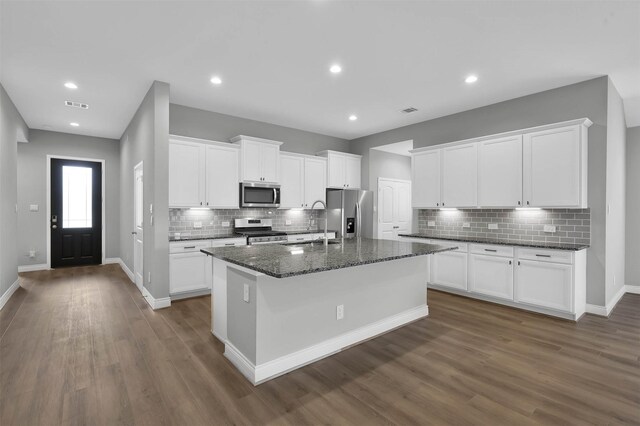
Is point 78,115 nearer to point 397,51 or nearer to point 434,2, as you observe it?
point 397,51

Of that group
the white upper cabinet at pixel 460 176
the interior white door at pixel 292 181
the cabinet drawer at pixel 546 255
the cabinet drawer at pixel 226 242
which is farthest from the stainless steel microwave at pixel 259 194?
the cabinet drawer at pixel 546 255

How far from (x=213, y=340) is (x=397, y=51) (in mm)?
3559

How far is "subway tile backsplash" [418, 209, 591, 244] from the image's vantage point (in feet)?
13.5

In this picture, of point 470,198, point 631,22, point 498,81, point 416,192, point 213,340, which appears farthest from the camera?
point 416,192

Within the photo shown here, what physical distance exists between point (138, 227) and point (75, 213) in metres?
3.06

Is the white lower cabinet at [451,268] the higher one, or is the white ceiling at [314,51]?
the white ceiling at [314,51]

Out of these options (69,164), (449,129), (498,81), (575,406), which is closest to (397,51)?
(498,81)

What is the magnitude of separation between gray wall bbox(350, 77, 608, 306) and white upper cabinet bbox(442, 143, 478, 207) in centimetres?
44

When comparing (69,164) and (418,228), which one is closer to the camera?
(418,228)

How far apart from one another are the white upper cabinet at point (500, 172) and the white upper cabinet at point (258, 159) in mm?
3379

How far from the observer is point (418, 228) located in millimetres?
5918

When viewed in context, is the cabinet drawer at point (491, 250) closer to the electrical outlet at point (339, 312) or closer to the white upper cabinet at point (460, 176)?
the white upper cabinet at point (460, 176)

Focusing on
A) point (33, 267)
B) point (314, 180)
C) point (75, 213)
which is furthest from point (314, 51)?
point (33, 267)

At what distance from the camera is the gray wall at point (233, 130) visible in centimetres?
502
